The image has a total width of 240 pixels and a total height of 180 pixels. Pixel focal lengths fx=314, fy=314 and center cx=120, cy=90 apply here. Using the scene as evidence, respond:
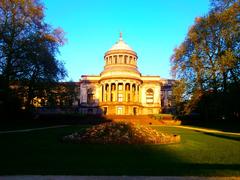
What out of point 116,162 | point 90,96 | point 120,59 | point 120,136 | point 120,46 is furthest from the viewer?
point 120,46

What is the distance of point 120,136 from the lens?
1664cm

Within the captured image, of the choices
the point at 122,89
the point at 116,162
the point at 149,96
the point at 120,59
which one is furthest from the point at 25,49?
the point at 149,96

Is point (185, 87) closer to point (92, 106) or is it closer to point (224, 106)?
point (224, 106)

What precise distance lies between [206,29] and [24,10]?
23134mm

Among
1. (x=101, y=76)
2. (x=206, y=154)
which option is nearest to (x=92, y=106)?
(x=101, y=76)

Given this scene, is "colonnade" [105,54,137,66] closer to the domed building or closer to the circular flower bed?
the domed building

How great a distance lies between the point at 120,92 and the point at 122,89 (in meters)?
0.92

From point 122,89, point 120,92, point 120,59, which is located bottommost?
point 120,92

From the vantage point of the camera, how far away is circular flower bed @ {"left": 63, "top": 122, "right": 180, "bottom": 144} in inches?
645

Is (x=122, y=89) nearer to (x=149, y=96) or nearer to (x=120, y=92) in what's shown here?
(x=120, y=92)

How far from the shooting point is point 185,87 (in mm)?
42531

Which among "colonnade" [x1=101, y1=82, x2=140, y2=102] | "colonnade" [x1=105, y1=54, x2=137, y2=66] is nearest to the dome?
"colonnade" [x1=105, y1=54, x2=137, y2=66]

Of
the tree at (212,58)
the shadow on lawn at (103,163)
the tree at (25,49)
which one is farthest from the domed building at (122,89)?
the shadow on lawn at (103,163)

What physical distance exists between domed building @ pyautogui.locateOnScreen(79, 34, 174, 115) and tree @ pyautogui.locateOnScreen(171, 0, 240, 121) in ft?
108
